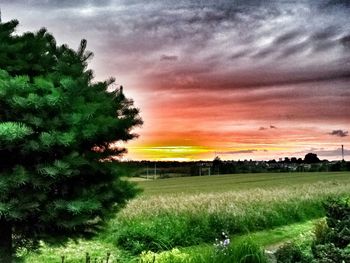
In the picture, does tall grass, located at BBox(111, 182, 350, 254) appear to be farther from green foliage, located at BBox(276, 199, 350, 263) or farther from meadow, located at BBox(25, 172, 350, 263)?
green foliage, located at BBox(276, 199, 350, 263)

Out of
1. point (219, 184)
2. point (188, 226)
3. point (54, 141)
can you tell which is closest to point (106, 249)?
point (188, 226)

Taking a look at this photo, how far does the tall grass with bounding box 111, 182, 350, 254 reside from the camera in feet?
45.1

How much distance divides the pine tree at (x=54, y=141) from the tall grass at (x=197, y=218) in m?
Answer: 7.39

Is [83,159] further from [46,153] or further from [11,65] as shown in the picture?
[11,65]

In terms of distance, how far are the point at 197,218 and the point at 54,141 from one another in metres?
10.6

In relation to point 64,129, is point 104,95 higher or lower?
higher

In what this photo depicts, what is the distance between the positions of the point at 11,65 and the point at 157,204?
1315 cm

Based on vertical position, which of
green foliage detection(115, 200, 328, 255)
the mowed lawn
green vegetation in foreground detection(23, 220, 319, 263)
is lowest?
green vegetation in foreground detection(23, 220, 319, 263)

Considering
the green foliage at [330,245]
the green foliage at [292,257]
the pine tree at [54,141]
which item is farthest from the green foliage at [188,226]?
the pine tree at [54,141]

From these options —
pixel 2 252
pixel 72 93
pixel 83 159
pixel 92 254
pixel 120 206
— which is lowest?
pixel 92 254

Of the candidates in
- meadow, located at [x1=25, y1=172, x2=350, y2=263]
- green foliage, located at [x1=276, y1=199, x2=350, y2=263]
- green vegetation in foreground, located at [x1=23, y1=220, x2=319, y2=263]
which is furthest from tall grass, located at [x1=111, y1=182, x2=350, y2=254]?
green foliage, located at [x1=276, y1=199, x2=350, y2=263]

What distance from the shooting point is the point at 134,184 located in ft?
20.4

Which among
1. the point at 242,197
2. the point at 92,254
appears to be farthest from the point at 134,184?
the point at 242,197

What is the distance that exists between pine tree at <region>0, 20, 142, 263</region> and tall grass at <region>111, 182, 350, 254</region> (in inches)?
291
